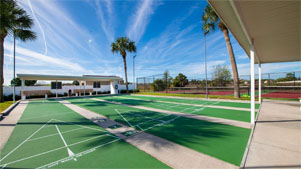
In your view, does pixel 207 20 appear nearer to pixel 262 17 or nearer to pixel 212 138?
pixel 262 17

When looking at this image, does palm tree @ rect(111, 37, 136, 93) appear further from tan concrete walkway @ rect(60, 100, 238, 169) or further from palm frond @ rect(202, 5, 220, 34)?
tan concrete walkway @ rect(60, 100, 238, 169)

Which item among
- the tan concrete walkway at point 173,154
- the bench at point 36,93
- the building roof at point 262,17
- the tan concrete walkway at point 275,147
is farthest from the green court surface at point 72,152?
the bench at point 36,93

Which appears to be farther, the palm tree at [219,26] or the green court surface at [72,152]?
the palm tree at [219,26]

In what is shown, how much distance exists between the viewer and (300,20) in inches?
159

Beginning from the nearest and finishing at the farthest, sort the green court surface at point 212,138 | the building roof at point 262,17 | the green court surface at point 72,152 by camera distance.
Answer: the green court surface at point 72,152, the green court surface at point 212,138, the building roof at point 262,17

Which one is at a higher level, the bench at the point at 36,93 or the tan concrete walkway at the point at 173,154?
the bench at the point at 36,93

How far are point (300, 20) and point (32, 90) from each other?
27114 millimetres

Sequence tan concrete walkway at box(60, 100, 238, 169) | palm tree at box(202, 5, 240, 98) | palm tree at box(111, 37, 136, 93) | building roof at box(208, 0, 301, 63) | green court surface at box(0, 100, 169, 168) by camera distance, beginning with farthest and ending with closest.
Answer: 1. palm tree at box(111, 37, 136, 93)
2. palm tree at box(202, 5, 240, 98)
3. building roof at box(208, 0, 301, 63)
4. green court surface at box(0, 100, 169, 168)
5. tan concrete walkway at box(60, 100, 238, 169)

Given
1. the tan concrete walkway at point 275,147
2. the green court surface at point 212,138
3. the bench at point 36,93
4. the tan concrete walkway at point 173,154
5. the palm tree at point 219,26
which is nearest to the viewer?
the tan concrete walkway at point 275,147

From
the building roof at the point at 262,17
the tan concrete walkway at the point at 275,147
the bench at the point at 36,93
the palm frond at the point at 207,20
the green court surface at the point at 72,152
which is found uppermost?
the palm frond at the point at 207,20

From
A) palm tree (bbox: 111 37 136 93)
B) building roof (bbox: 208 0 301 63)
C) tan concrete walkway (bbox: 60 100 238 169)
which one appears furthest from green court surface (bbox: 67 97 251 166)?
palm tree (bbox: 111 37 136 93)

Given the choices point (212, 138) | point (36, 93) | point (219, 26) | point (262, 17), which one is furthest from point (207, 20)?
point (36, 93)

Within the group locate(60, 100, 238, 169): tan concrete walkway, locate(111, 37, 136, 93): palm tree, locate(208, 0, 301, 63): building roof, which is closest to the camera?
locate(60, 100, 238, 169): tan concrete walkway

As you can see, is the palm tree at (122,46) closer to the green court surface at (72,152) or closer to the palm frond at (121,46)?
the palm frond at (121,46)
